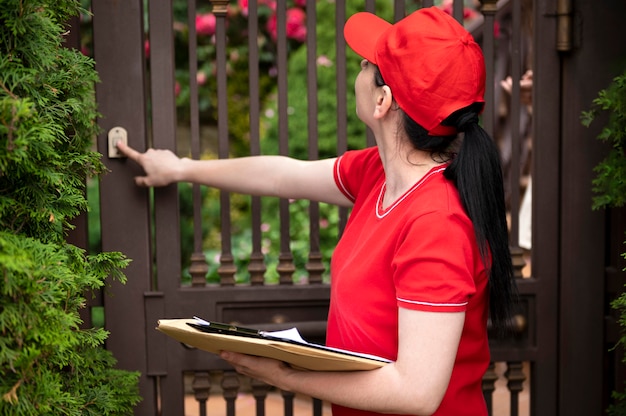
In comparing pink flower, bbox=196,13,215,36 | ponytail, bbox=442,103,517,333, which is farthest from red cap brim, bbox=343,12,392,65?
pink flower, bbox=196,13,215,36

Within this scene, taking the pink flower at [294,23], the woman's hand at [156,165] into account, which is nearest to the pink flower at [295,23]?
the pink flower at [294,23]

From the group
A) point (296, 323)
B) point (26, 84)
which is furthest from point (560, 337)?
point (26, 84)

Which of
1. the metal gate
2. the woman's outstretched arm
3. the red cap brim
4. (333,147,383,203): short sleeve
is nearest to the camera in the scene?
the red cap brim

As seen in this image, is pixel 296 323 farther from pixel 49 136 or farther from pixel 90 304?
pixel 49 136

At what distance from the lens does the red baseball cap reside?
1566 millimetres

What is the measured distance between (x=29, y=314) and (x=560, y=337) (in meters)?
1.50

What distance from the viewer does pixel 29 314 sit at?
50.1 inches

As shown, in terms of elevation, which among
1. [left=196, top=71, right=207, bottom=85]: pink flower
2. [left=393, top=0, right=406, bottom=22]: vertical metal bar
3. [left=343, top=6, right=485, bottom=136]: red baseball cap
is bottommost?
[left=343, top=6, right=485, bottom=136]: red baseball cap

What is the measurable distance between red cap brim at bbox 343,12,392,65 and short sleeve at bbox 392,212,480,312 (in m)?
0.36

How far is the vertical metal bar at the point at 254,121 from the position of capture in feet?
7.11

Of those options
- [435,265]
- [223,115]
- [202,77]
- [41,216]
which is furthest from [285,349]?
[202,77]

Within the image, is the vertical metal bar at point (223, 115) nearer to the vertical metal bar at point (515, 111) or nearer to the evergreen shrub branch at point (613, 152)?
the vertical metal bar at point (515, 111)

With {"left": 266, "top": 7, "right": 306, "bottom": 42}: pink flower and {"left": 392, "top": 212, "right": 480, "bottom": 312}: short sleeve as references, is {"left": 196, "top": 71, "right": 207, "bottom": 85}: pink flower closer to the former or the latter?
{"left": 266, "top": 7, "right": 306, "bottom": 42}: pink flower

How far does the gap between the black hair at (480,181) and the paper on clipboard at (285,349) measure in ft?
0.96
